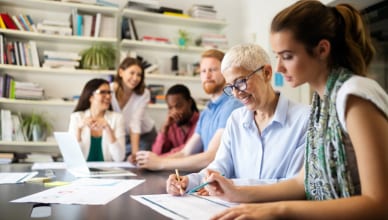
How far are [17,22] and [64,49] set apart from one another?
0.49m

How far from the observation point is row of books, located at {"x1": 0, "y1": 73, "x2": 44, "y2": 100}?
3332 millimetres

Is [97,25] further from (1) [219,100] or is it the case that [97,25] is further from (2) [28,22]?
(1) [219,100]

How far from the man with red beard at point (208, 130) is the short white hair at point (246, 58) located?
0.45 metres

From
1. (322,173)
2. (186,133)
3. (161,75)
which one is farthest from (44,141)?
(322,173)

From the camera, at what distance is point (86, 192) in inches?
44.4

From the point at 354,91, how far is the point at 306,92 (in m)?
2.70

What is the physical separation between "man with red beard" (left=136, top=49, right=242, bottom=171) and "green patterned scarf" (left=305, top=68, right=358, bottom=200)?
2.88 ft

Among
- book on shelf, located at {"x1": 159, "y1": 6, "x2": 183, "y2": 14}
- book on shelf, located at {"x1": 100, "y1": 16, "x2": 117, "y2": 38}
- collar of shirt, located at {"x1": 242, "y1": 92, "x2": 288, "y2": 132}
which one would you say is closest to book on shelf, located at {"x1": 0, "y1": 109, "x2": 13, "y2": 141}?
book on shelf, located at {"x1": 100, "y1": 16, "x2": 117, "y2": 38}

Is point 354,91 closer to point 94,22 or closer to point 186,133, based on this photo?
point 186,133

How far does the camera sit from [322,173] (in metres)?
0.81

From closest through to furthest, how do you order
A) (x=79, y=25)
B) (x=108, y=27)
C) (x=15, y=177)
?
(x=15, y=177)
(x=79, y=25)
(x=108, y=27)

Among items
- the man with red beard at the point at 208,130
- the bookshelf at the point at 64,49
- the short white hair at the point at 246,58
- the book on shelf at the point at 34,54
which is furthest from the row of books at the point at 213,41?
the short white hair at the point at 246,58

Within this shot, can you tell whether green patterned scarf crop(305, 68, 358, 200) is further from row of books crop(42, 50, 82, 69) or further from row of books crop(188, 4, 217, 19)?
row of books crop(188, 4, 217, 19)

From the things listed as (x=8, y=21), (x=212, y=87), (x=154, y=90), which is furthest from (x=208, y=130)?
(x=8, y=21)
